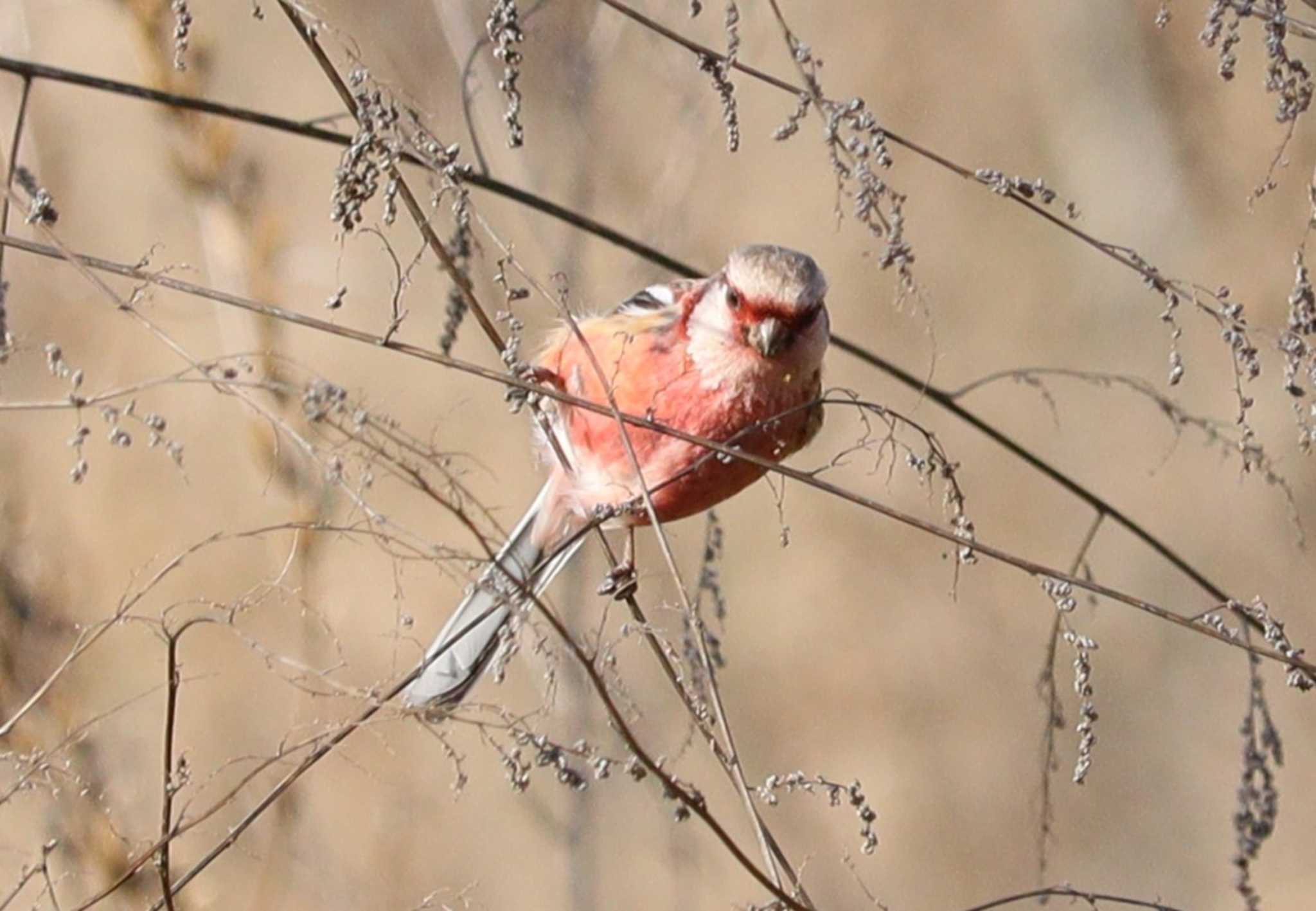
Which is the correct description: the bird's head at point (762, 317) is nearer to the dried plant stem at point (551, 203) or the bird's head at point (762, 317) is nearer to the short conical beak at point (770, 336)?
the short conical beak at point (770, 336)

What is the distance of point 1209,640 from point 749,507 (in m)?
2.49

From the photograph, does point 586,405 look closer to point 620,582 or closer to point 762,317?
point 620,582

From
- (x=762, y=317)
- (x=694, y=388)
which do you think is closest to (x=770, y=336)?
(x=762, y=317)

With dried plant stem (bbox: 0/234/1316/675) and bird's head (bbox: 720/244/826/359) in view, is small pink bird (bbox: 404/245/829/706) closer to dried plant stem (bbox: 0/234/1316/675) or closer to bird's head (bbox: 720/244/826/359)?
bird's head (bbox: 720/244/826/359)

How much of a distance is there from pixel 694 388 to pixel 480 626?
623 millimetres

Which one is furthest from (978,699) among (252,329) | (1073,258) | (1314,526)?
(252,329)

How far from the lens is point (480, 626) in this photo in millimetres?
2828

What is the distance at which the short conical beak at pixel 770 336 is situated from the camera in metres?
2.96

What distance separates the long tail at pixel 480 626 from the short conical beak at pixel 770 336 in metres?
0.50

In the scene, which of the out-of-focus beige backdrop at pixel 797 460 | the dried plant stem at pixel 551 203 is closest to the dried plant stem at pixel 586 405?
the dried plant stem at pixel 551 203

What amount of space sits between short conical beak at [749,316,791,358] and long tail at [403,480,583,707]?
505 mm

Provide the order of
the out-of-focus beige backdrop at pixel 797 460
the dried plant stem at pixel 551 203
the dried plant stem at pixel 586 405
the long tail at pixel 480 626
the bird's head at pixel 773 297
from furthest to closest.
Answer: the out-of-focus beige backdrop at pixel 797 460, the bird's head at pixel 773 297, the long tail at pixel 480 626, the dried plant stem at pixel 551 203, the dried plant stem at pixel 586 405

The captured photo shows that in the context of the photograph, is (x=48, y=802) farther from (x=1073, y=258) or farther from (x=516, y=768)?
(x=1073, y=258)

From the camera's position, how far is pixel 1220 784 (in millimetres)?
8312
